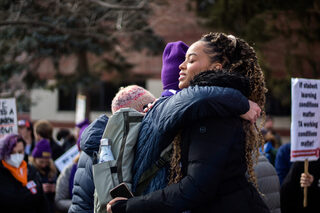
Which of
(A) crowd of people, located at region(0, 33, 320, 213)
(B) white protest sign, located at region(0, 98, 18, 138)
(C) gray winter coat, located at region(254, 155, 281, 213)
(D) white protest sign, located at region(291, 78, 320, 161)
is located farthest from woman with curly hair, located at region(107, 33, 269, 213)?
(B) white protest sign, located at region(0, 98, 18, 138)

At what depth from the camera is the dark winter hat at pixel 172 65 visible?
118 inches

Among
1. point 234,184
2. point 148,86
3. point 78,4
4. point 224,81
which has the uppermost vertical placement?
point 78,4

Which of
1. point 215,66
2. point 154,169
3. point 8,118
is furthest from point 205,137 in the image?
point 8,118

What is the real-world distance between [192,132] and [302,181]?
3833mm

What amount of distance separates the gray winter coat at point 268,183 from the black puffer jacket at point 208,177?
166 cm

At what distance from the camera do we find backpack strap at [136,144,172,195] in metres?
2.28

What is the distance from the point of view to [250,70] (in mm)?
2393

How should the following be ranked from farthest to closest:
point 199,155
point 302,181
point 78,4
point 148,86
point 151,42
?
point 148,86, point 151,42, point 78,4, point 302,181, point 199,155

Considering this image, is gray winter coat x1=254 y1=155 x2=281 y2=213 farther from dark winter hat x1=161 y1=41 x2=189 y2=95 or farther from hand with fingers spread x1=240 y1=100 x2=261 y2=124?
hand with fingers spread x1=240 y1=100 x2=261 y2=124

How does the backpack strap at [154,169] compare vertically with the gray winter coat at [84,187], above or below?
above

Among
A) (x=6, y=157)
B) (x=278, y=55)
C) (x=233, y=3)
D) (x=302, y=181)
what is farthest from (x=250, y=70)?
(x=278, y=55)

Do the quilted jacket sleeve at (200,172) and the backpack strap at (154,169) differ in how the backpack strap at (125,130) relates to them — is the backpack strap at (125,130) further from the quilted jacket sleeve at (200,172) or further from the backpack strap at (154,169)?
the quilted jacket sleeve at (200,172)

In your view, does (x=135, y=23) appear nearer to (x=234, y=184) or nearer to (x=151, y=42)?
(x=151, y=42)

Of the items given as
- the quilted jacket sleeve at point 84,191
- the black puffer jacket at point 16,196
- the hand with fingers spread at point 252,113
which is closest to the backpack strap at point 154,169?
the hand with fingers spread at point 252,113
